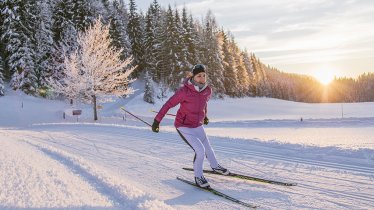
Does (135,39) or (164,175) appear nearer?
(164,175)

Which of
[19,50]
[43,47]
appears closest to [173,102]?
[19,50]

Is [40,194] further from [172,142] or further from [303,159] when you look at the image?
[172,142]

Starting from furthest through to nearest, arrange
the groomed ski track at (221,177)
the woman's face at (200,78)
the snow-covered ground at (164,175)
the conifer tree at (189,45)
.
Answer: the conifer tree at (189,45) → the woman's face at (200,78) → the groomed ski track at (221,177) → the snow-covered ground at (164,175)

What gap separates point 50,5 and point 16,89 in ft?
54.2

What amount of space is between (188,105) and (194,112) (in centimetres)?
18

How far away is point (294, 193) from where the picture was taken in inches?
231

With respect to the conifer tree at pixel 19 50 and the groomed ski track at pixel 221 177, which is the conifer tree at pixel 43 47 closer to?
the conifer tree at pixel 19 50

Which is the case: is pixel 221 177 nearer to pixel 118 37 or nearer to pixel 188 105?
pixel 188 105

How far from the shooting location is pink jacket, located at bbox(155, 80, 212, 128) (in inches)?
251

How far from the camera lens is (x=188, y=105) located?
6457mm

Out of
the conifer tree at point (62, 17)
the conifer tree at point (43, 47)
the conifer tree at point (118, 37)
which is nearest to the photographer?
the conifer tree at point (43, 47)

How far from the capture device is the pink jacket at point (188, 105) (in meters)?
6.39

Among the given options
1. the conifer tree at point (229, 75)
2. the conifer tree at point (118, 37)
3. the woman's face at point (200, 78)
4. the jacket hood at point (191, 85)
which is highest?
the conifer tree at point (118, 37)

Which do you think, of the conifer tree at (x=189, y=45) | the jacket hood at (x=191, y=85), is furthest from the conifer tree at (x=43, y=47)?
the jacket hood at (x=191, y=85)
